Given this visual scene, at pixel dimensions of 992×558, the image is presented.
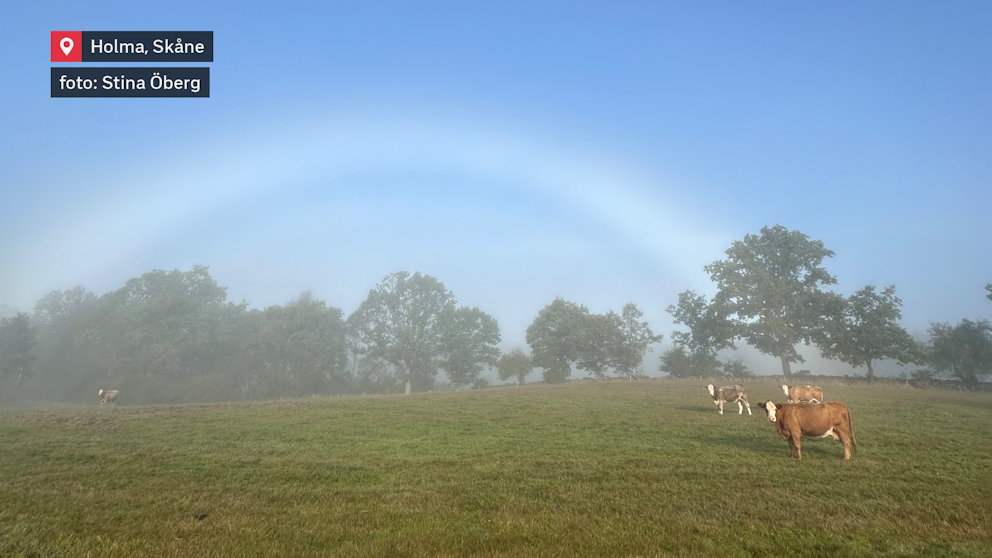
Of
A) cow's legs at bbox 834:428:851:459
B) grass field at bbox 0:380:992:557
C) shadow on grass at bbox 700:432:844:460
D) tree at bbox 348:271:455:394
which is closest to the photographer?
grass field at bbox 0:380:992:557

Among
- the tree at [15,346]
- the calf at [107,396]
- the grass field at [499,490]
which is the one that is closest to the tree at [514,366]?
the calf at [107,396]

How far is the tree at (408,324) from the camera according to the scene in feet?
239

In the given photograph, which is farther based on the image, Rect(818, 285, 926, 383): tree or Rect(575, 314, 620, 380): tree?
Rect(575, 314, 620, 380): tree

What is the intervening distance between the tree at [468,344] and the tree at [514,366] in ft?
9.28

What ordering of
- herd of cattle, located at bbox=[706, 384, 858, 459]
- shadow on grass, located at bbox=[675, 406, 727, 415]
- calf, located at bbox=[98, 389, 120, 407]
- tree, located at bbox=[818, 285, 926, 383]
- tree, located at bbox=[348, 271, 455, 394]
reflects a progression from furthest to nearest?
tree, located at bbox=[348, 271, 455, 394], tree, located at bbox=[818, 285, 926, 383], calf, located at bbox=[98, 389, 120, 407], shadow on grass, located at bbox=[675, 406, 727, 415], herd of cattle, located at bbox=[706, 384, 858, 459]

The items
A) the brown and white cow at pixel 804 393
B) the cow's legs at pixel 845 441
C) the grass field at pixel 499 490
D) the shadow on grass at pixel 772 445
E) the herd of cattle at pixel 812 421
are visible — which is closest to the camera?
the grass field at pixel 499 490

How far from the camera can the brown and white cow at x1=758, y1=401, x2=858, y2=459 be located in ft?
48.6

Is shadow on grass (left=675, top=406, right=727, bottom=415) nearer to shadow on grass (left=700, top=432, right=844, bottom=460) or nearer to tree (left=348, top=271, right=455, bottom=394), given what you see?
shadow on grass (left=700, top=432, right=844, bottom=460)

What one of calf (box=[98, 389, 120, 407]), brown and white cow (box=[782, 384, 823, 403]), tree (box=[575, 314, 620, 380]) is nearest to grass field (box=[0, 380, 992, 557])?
brown and white cow (box=[782, 384, 823, 403])

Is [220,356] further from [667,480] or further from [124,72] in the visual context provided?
[667,480]

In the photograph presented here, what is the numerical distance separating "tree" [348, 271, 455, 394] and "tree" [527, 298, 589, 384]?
17263 millimetres

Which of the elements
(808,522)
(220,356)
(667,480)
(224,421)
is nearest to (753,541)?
(808,522)

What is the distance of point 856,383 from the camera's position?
171ft

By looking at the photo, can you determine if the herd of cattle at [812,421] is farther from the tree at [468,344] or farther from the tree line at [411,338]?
the tree at [468,344]
